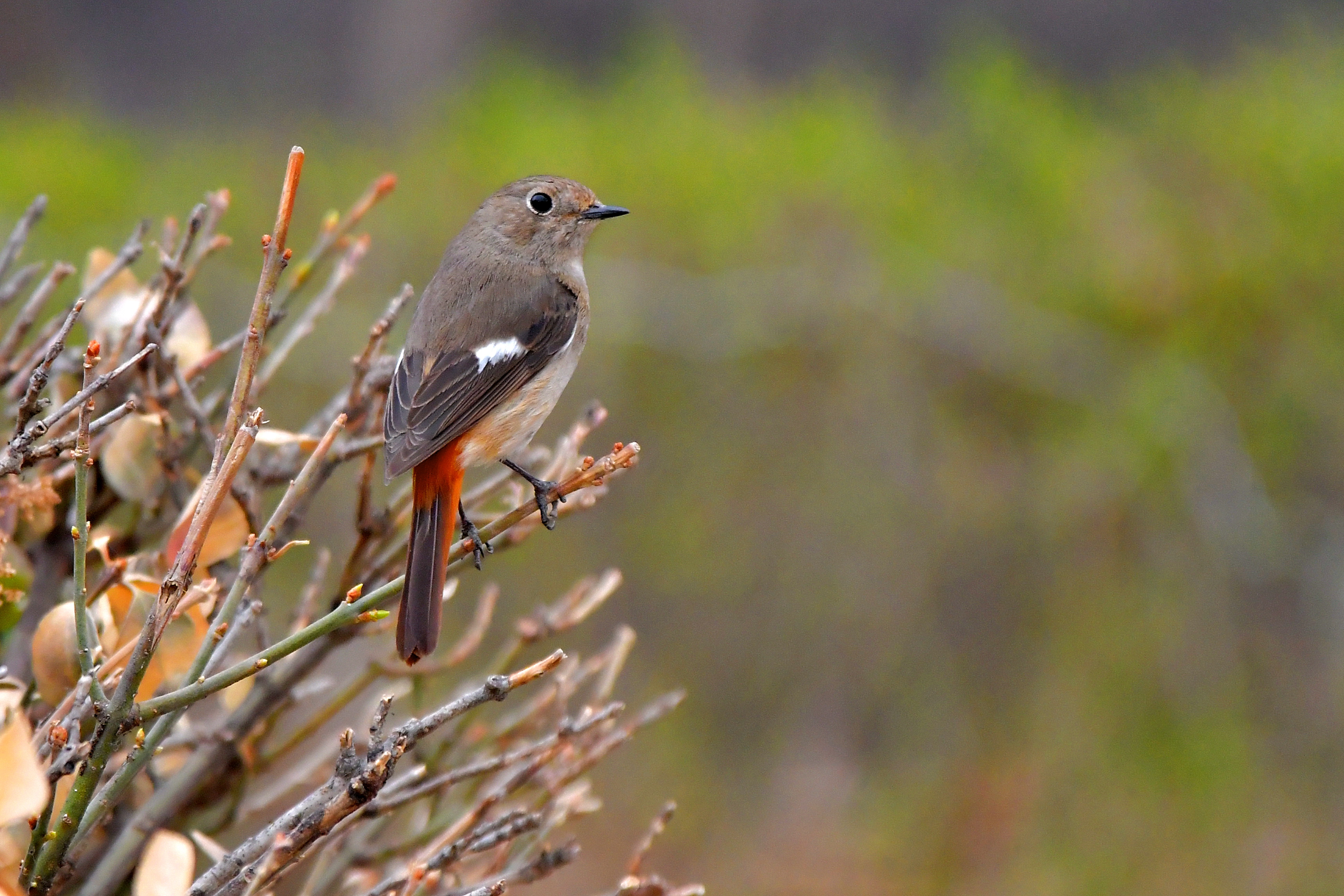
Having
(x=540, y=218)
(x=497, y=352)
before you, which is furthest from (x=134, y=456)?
(x=540, y=218)

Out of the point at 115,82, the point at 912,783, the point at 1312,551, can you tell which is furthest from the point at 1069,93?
the point at 115,82

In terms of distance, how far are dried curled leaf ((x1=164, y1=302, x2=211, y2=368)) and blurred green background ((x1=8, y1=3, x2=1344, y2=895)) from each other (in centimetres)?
229

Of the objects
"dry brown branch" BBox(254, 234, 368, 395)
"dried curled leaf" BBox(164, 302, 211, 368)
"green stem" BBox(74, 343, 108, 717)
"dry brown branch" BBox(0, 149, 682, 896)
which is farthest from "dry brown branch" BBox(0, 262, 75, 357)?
"green stem" BBox(74, 343, 108, 717)

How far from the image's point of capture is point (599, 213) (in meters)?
2.55

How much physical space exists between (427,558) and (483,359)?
0.77 meters

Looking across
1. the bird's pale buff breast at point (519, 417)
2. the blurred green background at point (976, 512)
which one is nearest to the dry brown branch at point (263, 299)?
the bird's pale buff breast at point (519, 417)

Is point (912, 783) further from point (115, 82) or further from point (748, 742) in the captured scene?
point (115, 82)

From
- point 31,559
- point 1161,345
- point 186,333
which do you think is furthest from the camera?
point 1161,345

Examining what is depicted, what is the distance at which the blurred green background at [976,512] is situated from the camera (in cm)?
397

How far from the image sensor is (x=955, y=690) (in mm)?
4074

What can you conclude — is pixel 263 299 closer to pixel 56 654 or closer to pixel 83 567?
pixel 83 567

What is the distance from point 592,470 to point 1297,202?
11.2 ft

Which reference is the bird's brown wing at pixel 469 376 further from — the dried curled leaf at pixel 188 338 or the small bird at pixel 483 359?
the dried curled leaf at pixel 188 338

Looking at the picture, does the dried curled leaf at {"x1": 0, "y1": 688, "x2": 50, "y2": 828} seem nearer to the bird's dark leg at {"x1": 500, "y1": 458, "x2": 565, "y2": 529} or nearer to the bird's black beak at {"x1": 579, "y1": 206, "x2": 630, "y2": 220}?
the bird's dark leg at {"x1": 500, "y1": 458, "x2": 565, "y2": 529}
